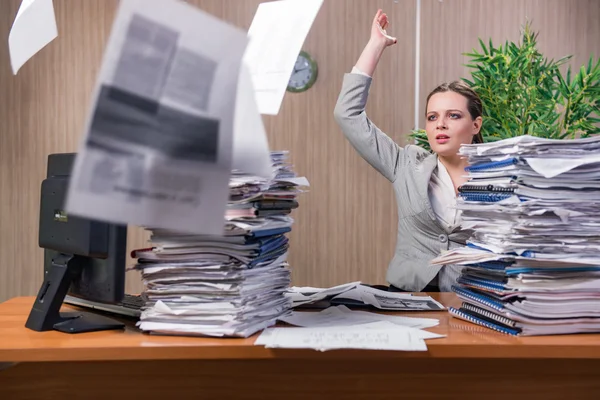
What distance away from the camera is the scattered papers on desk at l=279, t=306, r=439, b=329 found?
4.28 ft

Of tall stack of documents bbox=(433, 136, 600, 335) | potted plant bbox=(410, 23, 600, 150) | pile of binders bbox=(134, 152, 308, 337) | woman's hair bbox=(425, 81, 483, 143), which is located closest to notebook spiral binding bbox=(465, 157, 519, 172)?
tall stack of documents bbox=(433, 136, 600, 335)

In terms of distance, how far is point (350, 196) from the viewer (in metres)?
4.18

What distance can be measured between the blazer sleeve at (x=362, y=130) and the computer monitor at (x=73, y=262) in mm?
1454

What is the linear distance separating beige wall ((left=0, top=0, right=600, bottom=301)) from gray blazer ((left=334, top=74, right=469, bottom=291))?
1.36m

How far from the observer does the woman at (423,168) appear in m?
2.45

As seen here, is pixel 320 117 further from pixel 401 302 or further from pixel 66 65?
pixel 401 302

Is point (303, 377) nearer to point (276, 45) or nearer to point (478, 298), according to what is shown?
point (478, 298)

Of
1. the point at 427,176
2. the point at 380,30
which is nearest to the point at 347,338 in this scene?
the point at 380,30

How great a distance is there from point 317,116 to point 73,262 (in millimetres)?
2995

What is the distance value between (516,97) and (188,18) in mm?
2786

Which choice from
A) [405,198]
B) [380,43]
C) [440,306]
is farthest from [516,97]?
[440,306]

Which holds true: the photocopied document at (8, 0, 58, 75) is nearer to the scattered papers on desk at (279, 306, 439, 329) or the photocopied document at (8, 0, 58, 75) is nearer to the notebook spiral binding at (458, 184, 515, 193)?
the scattered papers on desk at (279, 306, 439, 329)

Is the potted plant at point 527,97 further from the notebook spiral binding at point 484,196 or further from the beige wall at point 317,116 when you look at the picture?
the notebook spiral binding at point 484,196

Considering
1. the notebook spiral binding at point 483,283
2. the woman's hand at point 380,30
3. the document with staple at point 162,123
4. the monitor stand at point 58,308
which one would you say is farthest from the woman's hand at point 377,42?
the document with staple at point 162,123
